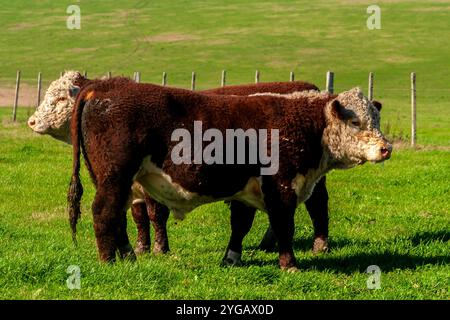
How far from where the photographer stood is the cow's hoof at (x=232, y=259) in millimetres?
8851

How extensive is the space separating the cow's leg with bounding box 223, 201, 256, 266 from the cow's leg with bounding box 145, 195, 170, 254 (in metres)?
0.93

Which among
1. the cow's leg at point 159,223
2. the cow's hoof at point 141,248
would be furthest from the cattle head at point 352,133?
the cow's hoof at point 141,248

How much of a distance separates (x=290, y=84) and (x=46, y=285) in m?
4.69

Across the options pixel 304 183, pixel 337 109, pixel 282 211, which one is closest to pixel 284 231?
pixel 282 211

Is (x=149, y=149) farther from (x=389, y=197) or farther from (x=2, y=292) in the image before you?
(x=389, y=197)

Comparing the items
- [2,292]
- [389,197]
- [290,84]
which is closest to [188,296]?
[2,292]

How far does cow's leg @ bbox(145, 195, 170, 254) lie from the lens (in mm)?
9703

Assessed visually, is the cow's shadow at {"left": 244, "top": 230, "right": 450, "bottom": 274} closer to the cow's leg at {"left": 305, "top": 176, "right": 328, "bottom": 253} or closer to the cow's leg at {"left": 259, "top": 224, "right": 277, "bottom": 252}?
the cow's leg at {"left": 305, "top": 176, "right": 328, "bottom": 253}

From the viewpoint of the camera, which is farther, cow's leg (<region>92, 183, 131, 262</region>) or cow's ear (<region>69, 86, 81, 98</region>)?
cow's ear (<region>69, 86, 81, 98</region>)

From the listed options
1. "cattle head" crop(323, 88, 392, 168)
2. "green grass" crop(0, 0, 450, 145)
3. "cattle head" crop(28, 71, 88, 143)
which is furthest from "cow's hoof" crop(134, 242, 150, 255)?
"green grass" crop(0, 0, 450, 145)

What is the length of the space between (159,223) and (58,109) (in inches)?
68.0

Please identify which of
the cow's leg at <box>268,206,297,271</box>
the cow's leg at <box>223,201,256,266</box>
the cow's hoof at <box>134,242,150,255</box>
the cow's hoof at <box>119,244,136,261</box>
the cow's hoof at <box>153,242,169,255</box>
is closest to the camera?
the cow's hoof at <box>119,244,136,261</box>

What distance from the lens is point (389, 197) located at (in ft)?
44.2

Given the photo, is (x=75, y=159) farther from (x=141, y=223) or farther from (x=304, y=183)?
(x=304, y=183)
